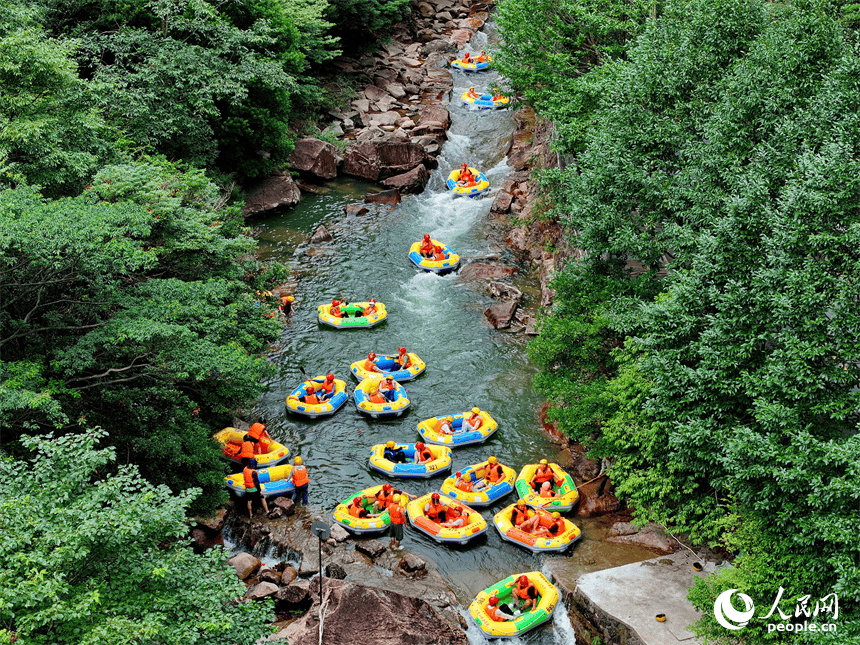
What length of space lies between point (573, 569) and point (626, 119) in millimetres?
11236

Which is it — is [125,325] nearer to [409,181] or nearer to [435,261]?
[435,261]

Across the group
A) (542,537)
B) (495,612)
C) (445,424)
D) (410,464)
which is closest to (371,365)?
(445,424)

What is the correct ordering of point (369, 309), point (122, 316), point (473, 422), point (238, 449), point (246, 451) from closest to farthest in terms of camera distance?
point (122, 316)
point (246, 451)
point (238, 449)
point (473, 422)
point (369, 309)

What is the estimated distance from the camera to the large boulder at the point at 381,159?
1437 inches

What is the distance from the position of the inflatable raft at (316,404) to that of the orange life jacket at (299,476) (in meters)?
3.18

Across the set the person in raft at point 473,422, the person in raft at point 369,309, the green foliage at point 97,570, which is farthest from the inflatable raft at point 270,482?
the person in raft at point 369,309

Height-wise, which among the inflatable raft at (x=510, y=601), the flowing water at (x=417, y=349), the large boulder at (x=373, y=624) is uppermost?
the large boulder at (x=373, y=624)

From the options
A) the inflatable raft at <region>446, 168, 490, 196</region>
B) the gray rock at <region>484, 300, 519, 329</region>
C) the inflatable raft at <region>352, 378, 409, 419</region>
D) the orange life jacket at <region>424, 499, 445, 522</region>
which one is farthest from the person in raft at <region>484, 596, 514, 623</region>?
the inflatable raft at <region>446, 168, 490, 196</region>

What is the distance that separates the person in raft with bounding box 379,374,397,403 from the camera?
74.0ft

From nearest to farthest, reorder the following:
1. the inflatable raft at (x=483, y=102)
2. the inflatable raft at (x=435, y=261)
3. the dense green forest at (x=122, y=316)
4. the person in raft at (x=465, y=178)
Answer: the dense green forest at (x=122, y=316)
the inflatable raft at (x=435, y=261)
the person in raft at (x=465, y=178)
the inflatable raft at (x=483, y=102)

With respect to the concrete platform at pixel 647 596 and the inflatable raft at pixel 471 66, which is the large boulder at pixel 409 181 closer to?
the inflatable raft at pixel 471 66
